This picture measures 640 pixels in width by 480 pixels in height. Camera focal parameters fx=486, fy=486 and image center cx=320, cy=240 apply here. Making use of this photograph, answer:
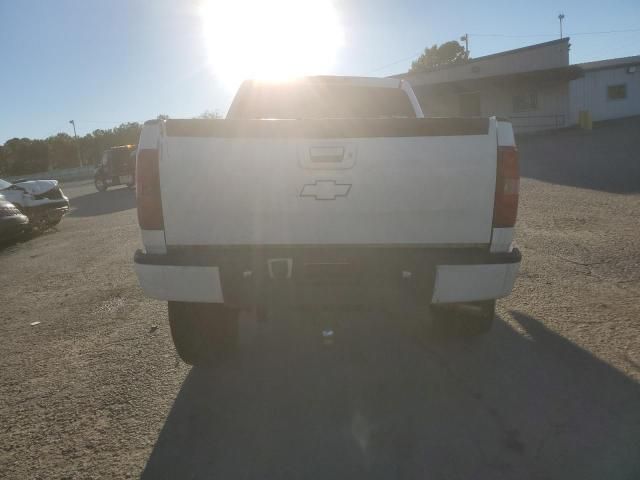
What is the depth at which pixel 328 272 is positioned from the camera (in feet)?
8.95

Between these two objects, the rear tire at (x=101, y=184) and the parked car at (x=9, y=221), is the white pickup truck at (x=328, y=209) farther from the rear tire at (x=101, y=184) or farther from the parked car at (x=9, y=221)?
the rear tire at (x=101, y=184)

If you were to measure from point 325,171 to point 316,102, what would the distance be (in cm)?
276

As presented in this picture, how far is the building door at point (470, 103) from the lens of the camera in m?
31.7

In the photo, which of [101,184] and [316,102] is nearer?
[316,102]

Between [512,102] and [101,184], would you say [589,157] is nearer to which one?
[512,102]

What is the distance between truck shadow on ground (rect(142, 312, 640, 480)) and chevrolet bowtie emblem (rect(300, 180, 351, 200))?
1274 millimetres

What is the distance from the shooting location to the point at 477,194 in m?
2.71

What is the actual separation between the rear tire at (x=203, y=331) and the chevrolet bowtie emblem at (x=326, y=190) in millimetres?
957

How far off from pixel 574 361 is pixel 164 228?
2.88m

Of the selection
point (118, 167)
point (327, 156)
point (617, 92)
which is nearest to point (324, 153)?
point (327, 156)

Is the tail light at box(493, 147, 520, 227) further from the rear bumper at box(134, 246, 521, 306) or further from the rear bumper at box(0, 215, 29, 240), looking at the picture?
the rear bumper at box(0, 215, 29, 240)

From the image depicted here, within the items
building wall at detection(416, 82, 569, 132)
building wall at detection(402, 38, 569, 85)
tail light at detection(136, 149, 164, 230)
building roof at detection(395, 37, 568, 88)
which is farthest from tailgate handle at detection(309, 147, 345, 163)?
building wall at detection(402, 38, 569, 85)

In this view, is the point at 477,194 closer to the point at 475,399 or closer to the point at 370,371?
the point at 475,399

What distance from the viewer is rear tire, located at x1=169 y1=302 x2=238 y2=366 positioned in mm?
3186
